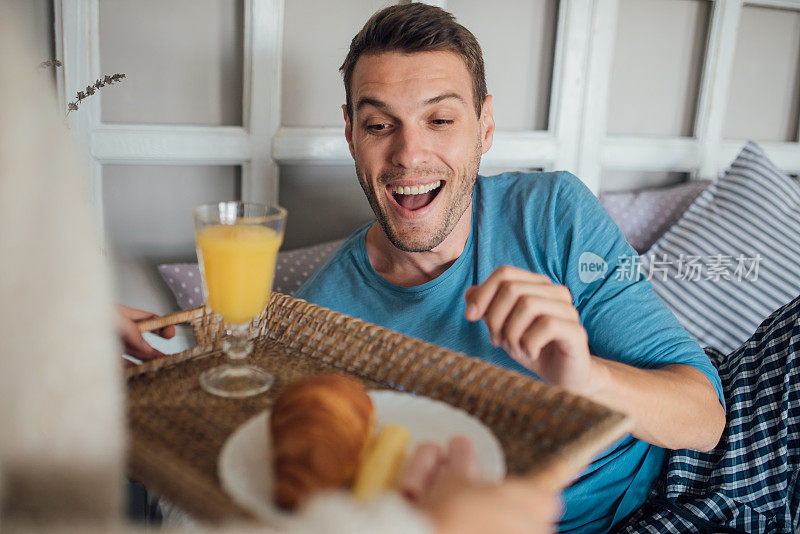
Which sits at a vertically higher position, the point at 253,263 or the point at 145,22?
the point at 145,22

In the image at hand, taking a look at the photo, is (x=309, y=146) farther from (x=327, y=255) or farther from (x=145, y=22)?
(x=145, y=22)

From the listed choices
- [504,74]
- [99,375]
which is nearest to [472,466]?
[99,375]

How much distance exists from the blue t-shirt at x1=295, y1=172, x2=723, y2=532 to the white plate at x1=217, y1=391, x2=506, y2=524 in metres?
0.58

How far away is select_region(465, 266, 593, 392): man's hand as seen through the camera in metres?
0.81

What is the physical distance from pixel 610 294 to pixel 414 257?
417 millimetres

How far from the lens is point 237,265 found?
0.83m

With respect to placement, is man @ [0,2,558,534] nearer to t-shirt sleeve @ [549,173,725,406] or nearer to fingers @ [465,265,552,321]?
fingers @ [465,265,552,321]

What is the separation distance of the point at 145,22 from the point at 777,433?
1586mm

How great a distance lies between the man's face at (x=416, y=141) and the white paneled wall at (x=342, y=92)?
1.22 feet

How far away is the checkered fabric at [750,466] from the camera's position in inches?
46.1

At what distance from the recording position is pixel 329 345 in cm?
90

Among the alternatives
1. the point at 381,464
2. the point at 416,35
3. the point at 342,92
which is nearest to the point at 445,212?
the point at 416,35

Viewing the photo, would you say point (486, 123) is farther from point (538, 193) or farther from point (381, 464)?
point (381, 464)

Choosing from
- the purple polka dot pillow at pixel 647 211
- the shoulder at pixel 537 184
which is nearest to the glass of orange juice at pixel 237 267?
the shoulder at pixel 537 184
